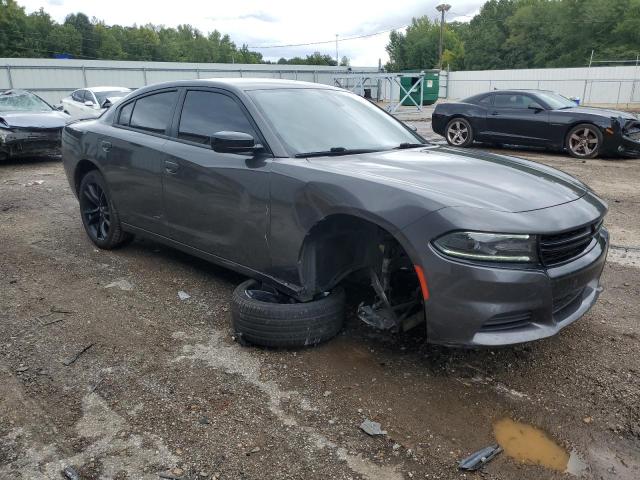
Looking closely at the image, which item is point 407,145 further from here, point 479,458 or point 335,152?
point 479,458

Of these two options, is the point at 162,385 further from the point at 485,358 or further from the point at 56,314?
the point at 485,358

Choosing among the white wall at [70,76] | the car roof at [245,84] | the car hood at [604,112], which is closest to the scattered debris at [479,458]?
the car roof at [245,84]

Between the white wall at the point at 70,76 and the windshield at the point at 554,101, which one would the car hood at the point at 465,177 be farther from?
the white wall at the point at 70,76

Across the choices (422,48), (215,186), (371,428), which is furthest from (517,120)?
(422,48)

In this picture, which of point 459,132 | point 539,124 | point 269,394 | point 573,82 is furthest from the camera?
point 573,82

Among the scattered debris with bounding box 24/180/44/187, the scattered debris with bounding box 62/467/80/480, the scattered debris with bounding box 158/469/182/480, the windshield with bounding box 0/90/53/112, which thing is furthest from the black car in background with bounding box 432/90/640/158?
the scattered debris with bounding box 62/467/80/480

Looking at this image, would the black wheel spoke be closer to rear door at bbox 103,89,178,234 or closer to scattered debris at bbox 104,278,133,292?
rear door at bbox 103,89,178,234

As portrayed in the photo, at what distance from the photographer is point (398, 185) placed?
2.94 metres

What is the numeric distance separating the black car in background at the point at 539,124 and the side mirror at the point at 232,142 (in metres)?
9.64

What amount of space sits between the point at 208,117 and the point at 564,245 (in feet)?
8.72

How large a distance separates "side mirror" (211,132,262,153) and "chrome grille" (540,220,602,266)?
6.04 ft

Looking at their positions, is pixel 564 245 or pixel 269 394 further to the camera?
pixel 269 394

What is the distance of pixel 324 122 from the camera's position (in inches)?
154

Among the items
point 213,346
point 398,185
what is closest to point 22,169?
point 213,346
